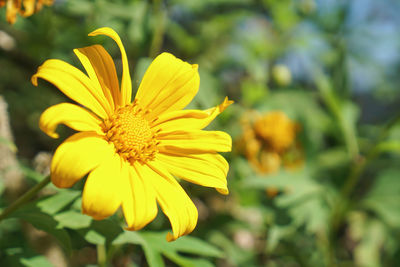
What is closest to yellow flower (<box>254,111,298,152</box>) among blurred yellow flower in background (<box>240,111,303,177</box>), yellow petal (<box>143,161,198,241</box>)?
blurred yellow flower in background (<box>240,111,303,177</box>)

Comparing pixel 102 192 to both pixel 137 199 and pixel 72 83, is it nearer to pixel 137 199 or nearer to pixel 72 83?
pixel 137 199

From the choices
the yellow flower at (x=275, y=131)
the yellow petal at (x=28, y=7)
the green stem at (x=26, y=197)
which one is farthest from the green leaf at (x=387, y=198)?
the yellow petal at (x=28, y=7)

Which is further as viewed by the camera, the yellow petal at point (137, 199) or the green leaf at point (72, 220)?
the green leaf at point (72, 220)

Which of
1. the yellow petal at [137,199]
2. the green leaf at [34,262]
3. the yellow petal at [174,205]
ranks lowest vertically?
the green leaf at [34,262]

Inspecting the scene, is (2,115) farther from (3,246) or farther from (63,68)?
(63,68)

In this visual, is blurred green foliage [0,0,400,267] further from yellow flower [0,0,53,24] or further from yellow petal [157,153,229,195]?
yellow flower [0,0,53,24]

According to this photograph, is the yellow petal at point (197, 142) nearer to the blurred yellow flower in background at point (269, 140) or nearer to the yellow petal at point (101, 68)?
the yellow petal at point (101, 68)
